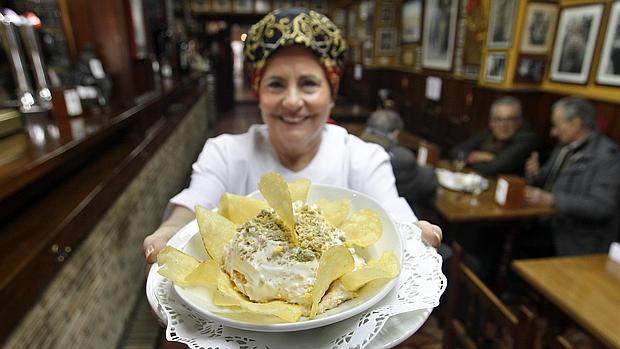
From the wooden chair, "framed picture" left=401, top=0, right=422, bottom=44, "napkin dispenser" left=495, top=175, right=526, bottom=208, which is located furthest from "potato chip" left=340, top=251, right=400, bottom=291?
"framed picture" left=401, top=0, right=422, bottom=44

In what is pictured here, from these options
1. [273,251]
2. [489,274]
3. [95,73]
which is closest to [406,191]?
[489,274]

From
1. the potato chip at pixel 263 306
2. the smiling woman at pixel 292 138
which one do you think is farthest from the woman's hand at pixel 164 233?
the potato chip at pixel 263 306

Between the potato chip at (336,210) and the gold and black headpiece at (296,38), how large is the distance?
0.43 metres

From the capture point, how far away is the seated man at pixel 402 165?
2.30 m

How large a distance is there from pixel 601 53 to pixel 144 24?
427cm

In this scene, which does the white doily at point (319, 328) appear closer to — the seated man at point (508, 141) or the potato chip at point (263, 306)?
the potato chip at point (263, 306)

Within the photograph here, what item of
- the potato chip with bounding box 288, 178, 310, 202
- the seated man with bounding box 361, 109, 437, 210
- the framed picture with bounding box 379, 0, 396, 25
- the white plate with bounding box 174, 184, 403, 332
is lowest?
the seated man with bounding box 361, 109, 437, 210

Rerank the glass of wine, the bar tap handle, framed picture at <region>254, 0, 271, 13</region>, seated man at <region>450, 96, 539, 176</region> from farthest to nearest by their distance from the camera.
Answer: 1. framed picture at <region>254, 0, 271, 13</region>
2. seated man at <region>450, 96, 539, 176</region>
3. the glass of wine
4. the bar tap handle

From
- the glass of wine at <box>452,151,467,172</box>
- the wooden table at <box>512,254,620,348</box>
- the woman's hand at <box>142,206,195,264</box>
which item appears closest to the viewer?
the woman's hand at <box>142,206,195,264</box>

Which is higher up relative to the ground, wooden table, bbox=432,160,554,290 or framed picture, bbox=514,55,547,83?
framed picture, bbox=514,55,547,83

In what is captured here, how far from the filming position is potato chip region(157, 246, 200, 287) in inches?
25.0

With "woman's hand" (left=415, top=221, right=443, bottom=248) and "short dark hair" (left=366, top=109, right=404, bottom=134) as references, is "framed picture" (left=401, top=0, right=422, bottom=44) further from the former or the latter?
"woman's hand" (left=415, top=221, right=443, bottom=248)

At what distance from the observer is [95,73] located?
9.01 ft

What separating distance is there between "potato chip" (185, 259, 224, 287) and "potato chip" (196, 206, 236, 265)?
77 mm
